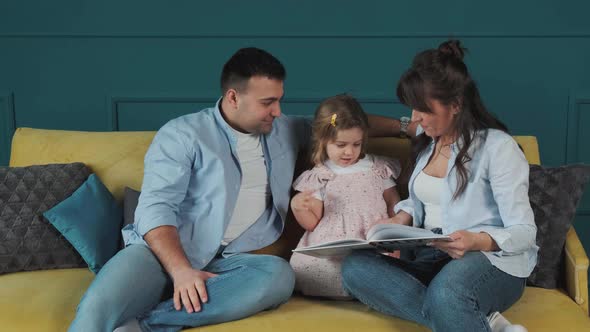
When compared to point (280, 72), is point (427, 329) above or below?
below

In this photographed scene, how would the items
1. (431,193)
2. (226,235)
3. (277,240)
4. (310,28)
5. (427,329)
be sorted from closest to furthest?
(427,329)
(431,193)
(226,235)
(277,240)
(310,28)

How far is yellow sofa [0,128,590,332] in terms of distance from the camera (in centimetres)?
212

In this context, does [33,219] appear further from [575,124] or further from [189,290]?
[575,124]

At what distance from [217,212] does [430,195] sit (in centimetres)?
65

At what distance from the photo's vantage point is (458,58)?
216cm

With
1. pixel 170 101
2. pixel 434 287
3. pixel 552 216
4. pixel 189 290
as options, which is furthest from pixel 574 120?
pixel 189 290

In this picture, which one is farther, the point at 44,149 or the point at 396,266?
the point at 44,149

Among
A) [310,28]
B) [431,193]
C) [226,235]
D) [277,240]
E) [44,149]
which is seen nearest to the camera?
[431,193]

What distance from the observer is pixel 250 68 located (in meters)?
2.46

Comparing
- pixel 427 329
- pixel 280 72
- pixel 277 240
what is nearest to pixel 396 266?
pixel 427 329

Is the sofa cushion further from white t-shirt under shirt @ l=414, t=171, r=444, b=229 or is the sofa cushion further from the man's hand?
white t-shirt under shirt @ l=414, t=171, r=444, b=229

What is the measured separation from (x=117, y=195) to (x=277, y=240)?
23.1 inches

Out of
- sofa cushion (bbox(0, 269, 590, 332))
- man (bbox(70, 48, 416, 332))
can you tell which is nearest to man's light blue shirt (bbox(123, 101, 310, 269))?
man (bbox(70, 48, 416, 332))

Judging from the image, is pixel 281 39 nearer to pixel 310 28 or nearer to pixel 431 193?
pixel 310 28
